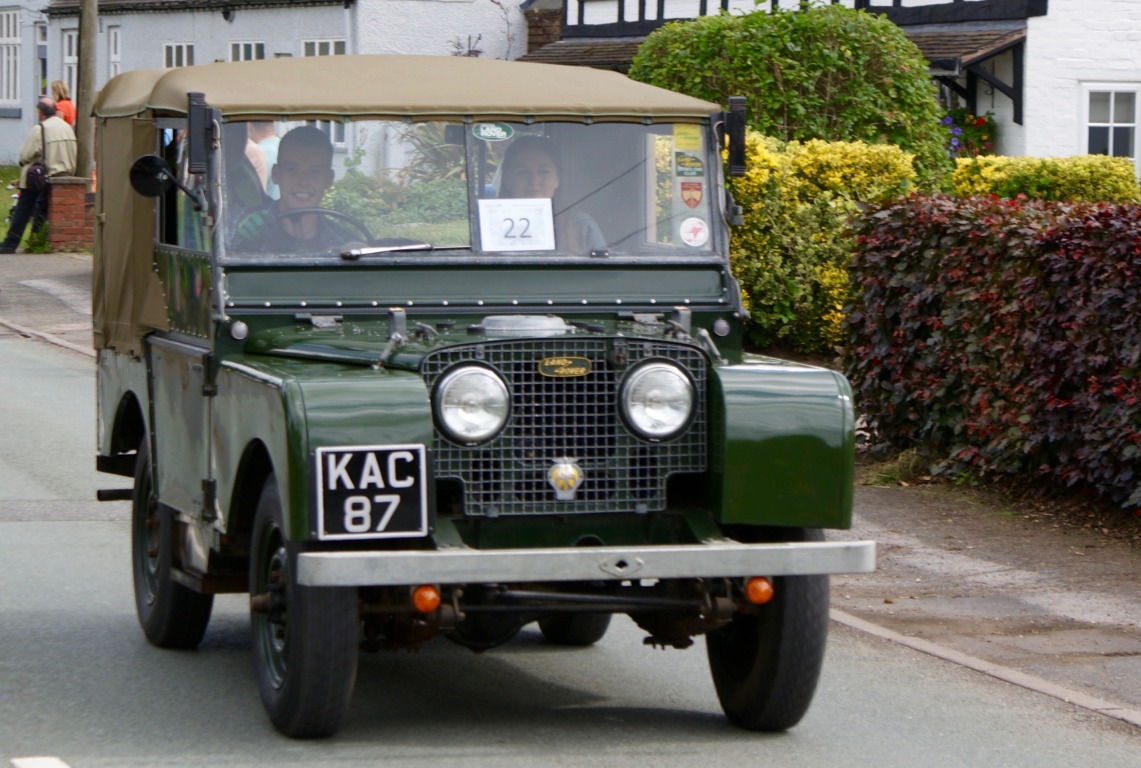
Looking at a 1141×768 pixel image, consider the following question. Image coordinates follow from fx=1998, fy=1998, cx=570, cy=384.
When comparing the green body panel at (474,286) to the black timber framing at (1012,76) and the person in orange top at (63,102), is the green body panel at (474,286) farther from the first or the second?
the person in orange top at (63,102)

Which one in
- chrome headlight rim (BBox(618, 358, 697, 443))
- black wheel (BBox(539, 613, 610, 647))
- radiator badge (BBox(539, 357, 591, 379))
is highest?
radiator badge (BBox(539, 357, 591, 379))

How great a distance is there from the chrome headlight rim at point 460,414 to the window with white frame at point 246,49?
103 feet

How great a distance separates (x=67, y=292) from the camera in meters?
23.4

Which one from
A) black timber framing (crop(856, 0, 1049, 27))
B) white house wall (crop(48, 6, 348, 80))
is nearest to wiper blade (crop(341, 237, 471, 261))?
black timber framing (crop(856, 0, 1049, 27))

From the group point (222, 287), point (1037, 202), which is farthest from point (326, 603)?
point (1037, 202)

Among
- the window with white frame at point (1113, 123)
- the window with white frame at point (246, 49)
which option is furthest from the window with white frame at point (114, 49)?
the window with white frame at point (1113, 123)

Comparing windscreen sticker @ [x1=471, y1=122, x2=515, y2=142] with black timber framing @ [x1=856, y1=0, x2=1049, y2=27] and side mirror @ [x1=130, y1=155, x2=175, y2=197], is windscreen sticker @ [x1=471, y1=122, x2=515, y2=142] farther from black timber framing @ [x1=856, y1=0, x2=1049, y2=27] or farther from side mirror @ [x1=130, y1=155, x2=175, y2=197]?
black timber framing @ [x1=856, y1=0, x2=1049, y2=27]

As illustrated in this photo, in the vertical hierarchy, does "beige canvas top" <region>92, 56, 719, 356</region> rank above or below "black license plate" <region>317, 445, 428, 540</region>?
above

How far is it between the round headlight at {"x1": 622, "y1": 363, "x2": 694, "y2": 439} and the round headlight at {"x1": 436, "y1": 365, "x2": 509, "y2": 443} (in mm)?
396

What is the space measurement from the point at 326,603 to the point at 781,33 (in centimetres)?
1323

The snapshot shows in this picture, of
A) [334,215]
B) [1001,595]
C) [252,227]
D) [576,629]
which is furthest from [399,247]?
[1001,595]

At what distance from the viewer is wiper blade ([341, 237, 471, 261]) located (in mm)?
6988

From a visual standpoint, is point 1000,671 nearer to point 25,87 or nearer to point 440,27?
point 440,27

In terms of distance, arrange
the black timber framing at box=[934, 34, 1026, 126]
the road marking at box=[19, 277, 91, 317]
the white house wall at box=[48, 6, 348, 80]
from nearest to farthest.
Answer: the road marking at box=[19, 277, 91, 317] < the black timber framing at box=[934, 34, 1026, 126] < the white house wall at box=[48, 6, 348, 80]
